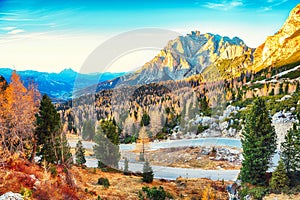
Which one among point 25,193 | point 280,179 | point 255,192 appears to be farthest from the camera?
point 255,192

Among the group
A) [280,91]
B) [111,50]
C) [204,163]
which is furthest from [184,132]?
[111,50]

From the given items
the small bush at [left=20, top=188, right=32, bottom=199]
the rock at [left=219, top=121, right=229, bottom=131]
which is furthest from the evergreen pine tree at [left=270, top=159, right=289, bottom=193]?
the rock at [left=219, top=121, right=229, bottom=131]

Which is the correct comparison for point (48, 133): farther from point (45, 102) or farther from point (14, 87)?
point (14, 87)

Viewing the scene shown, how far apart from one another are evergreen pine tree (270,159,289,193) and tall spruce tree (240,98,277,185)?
2780mm

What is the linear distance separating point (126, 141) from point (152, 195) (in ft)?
176

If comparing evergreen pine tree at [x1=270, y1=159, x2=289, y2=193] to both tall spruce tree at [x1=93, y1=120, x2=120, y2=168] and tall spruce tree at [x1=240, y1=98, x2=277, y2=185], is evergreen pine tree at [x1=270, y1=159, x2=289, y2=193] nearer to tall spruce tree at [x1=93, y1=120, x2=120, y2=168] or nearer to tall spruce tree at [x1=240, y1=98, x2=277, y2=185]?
tall spruce tree at [x1=240, y1=98, x2=277, y2=185]

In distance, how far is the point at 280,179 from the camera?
26.0 metres

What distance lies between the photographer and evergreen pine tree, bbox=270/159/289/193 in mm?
25812

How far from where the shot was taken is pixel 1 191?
18.5m

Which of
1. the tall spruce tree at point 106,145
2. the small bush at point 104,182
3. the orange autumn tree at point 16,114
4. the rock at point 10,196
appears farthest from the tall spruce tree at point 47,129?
the rock at point 10,196

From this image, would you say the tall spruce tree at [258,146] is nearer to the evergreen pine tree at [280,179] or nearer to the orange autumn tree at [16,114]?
the evergreen pine tree at [280,179]

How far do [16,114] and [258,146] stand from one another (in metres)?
26.7

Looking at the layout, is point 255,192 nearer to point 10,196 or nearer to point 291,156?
point 291,156

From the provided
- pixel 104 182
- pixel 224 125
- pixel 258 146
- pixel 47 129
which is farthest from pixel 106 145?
pixel 224 125
